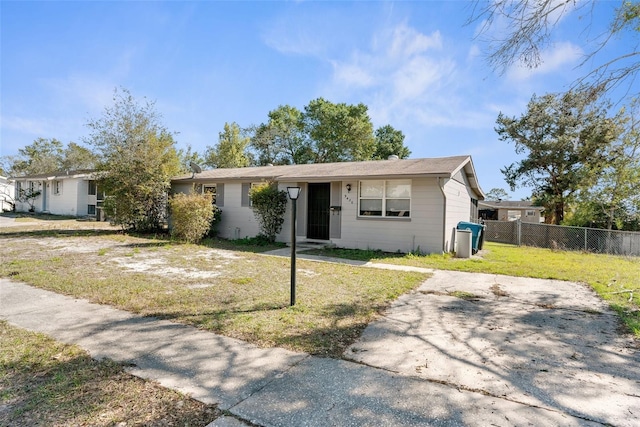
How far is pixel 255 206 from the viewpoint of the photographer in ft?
38.4

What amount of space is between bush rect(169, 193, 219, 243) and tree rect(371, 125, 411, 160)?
83.4 feet

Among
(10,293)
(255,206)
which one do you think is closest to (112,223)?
(255,206)

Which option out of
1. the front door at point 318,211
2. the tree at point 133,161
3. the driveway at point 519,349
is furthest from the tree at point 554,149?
the tree at point 133,161

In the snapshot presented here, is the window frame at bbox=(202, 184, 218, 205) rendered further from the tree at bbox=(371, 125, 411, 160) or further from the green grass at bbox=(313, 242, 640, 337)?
the tree at bbox=(371, 125, 411, 160)

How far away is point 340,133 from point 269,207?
21.5 meters

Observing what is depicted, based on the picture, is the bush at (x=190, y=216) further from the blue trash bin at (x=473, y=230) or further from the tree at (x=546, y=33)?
the tree at (x=546, y=33)

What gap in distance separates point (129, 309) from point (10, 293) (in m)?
2.34

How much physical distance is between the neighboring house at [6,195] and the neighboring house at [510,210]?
42.1 metres

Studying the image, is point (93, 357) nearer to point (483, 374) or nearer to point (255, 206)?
point (483, 374)

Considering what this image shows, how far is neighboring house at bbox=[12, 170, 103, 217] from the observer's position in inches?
871

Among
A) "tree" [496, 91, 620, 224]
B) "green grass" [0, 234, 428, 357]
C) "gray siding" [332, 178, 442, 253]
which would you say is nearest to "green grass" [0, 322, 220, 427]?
"green grass" [0, 234, 428, 357]

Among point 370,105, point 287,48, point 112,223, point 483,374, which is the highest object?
point 370,105

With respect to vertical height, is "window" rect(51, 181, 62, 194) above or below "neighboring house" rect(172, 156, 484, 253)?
above

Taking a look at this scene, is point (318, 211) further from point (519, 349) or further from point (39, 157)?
point (39, 157)
